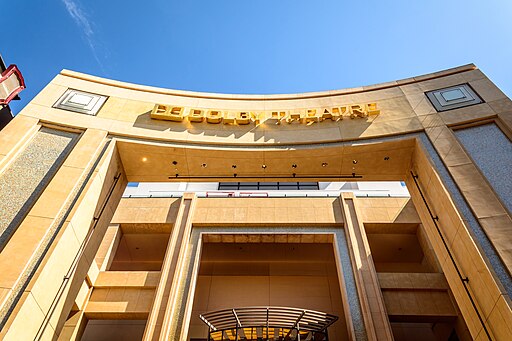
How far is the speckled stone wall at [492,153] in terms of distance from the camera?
907 cm

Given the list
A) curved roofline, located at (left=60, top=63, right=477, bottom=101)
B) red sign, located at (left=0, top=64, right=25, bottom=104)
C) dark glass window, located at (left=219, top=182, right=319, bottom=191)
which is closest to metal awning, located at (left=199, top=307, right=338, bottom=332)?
curved roofline, located at (left=60, top=63, right=477, bottom=101)

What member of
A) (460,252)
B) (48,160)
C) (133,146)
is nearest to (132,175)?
(133,146)

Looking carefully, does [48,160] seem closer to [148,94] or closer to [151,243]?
[148,94]

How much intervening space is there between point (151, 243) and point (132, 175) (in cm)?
1086

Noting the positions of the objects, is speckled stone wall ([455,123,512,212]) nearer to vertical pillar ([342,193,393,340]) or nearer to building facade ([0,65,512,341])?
building facade ([0,65,512,341])

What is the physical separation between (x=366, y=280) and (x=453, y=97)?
9.22 m

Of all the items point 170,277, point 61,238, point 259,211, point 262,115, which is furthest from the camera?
point 259,211

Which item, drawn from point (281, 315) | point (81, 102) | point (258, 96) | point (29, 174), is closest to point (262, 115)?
point (258, 96)

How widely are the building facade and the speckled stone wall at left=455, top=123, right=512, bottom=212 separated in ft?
0.17

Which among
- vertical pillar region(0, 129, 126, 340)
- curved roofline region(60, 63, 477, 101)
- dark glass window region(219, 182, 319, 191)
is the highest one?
dark glass window region(219, 182, 319, 191)

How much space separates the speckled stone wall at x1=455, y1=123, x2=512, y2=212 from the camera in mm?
9066

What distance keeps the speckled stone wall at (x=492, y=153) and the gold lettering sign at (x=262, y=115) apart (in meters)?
3.45

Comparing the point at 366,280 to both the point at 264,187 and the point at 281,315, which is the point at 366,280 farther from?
the point at 264,187

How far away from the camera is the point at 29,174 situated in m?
9.90
